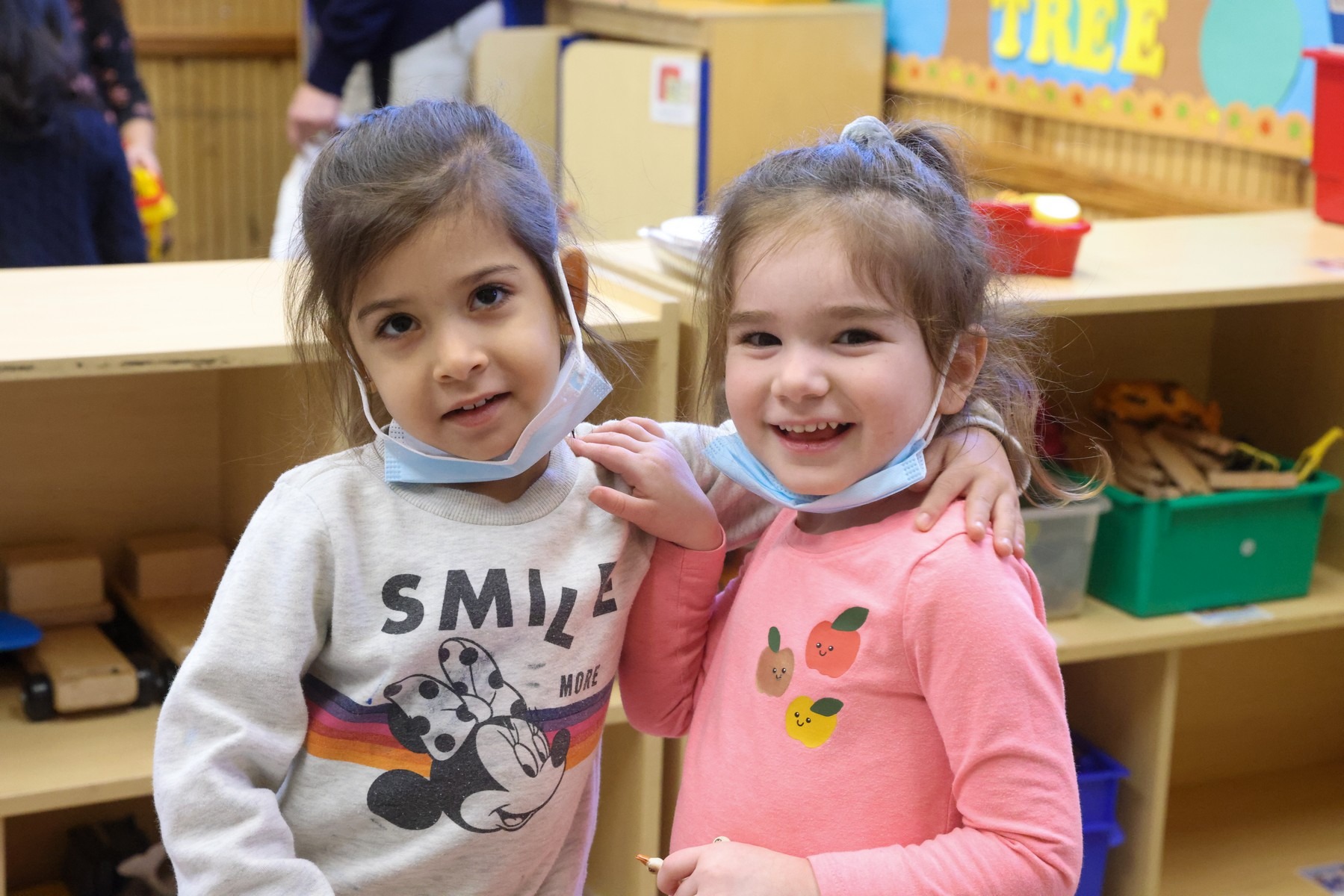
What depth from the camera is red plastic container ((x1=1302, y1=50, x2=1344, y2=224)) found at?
2.26 m

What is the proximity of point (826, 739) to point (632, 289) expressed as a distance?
721mm

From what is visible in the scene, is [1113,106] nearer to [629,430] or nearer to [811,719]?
[629,430]

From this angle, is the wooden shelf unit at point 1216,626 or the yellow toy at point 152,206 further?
the yellow toy at point 152,206

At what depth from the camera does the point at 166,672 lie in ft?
5.47

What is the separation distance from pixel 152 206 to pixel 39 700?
5.22 ft

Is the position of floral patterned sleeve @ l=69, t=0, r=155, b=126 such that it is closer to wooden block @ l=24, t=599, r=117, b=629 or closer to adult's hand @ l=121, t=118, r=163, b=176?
adult's hand @ l=121, t=118, r=163, b=176

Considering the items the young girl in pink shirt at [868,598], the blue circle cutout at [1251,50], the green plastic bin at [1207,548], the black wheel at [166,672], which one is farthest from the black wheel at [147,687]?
the blue circle cutout at [1251,50]

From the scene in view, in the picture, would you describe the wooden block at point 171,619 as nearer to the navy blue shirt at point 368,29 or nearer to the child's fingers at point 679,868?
the child's fingers at point 679,868

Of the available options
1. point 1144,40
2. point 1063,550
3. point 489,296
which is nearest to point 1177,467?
point 1063,550

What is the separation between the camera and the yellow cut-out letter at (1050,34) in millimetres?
3229

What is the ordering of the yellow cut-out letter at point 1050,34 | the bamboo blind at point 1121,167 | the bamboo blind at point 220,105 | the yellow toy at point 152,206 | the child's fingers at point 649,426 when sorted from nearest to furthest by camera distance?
the child's fingers at point 649,426 → the bamboo blind at point 1121,167 → the yellow toy at point 152,206 → the yellow cut-out letter at point 1050,34 → the bamboo blind at point 220,105

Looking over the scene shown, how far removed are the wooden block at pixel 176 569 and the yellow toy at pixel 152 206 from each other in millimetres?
1127

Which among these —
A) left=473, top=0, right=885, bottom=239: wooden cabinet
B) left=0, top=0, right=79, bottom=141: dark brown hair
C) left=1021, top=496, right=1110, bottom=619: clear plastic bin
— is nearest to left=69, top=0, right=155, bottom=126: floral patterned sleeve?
left=0, top=0, right=79, bottom=141: dark brown hair

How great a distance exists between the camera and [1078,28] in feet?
10.5
